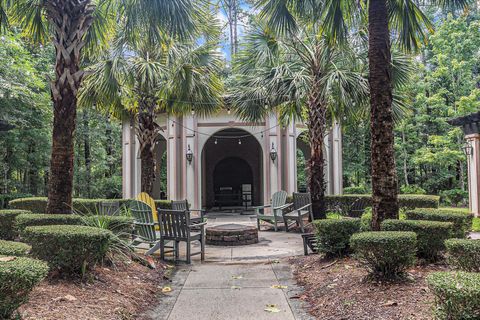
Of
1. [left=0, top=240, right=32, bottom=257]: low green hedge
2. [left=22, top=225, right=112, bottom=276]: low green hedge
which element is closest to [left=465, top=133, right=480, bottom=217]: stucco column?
[left=22, top=225, right=112, bottom=276]: low green hedge

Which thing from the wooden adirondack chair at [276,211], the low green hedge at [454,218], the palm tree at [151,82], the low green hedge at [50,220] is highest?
the palm tree at [151,82]

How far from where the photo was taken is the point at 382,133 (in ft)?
17.3

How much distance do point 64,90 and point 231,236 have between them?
4445 millimetres

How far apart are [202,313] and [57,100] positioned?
394 centimetres

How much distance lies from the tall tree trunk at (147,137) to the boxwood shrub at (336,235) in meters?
6.99

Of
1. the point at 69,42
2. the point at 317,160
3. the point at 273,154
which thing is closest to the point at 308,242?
the point at 317,160

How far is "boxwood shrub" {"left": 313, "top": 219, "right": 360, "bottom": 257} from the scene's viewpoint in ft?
18.2

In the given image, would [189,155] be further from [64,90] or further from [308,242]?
[64,90]

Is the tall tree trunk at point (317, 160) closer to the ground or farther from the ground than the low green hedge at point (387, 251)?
farther from the ground

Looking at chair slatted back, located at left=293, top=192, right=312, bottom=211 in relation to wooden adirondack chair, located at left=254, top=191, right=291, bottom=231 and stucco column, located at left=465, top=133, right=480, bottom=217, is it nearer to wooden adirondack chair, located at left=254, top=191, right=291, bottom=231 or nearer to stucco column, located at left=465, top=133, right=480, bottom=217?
wooden adirondack chair, located at left=254, top=191, right=291, bottom=231

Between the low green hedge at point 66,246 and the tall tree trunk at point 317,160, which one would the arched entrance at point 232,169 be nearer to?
the tall tree trunk at point 317,160

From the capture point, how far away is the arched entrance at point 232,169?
2031 centimetres

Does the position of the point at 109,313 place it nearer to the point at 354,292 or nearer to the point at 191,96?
the point at 354,292

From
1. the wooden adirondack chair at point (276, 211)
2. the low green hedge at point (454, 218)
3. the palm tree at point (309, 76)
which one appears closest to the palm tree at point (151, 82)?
the palm tree at point (309, 76)
